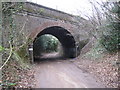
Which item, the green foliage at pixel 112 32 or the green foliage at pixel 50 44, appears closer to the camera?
the green foliage at pixel 112 32

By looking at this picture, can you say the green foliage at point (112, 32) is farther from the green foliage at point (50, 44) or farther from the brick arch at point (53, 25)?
the green foliage at point (50, 44)

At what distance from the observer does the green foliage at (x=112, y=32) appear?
22.3ft

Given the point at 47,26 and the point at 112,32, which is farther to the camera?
the point at 47,26

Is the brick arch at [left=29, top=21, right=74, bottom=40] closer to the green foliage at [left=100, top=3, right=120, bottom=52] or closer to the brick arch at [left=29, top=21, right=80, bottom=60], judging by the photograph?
the brick arch at [left=29, top=21, right=80, bottom=60]

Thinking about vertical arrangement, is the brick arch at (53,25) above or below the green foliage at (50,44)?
above

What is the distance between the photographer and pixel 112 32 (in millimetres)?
7594

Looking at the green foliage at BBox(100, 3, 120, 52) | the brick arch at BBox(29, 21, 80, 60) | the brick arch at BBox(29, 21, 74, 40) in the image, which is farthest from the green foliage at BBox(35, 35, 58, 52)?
the green foliage at BBox(100, 3, 120, 52)

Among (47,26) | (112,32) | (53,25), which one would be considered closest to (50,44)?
(53,25)

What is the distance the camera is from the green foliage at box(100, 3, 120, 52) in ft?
22.3

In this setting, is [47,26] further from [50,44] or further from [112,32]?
[50,44]

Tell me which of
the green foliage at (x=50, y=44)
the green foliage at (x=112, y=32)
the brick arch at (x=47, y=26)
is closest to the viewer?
the green foliage at (x=112, y=32)

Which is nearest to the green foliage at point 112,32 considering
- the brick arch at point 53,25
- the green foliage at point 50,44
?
the brick arch at point 53,25

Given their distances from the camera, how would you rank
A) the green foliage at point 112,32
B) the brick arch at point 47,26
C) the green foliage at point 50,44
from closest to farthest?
the green foliage at point 112,32, the brick arch at point 47,26, the green foliage at point 50,44

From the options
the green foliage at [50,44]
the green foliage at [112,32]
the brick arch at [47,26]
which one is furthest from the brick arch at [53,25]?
the green foliage at [50,44]
